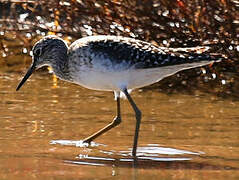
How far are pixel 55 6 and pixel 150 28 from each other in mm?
940

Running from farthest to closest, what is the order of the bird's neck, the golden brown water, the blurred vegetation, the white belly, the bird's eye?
the blurred vegetation, the bird's eye, the bird's neck, the white belly, the golden brown water

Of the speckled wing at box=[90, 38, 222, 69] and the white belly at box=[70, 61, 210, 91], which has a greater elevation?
the speckled wing at box=[90, 38, 222, 69]

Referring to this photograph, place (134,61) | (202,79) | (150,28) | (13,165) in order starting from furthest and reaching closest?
1. (202,79)
2. (150,28)
3. (134,61)
4. (13,165)

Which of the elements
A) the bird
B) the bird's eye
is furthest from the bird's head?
the bird

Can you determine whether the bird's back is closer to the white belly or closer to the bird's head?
the white belly

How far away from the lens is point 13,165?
5.30 metres

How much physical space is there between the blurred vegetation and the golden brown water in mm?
377

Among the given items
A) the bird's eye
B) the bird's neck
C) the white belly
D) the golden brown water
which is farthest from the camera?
the bird's eye

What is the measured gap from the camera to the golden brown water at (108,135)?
17.2ft

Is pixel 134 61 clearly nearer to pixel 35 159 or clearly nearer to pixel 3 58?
pixel 35 159

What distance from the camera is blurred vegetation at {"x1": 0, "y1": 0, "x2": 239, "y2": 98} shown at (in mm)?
7418

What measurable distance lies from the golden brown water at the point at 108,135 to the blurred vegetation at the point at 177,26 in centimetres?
38

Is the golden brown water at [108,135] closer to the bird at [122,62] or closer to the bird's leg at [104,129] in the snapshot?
the bird's leg at [104,129]

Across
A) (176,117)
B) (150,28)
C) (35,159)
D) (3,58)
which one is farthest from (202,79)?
(35,159)
